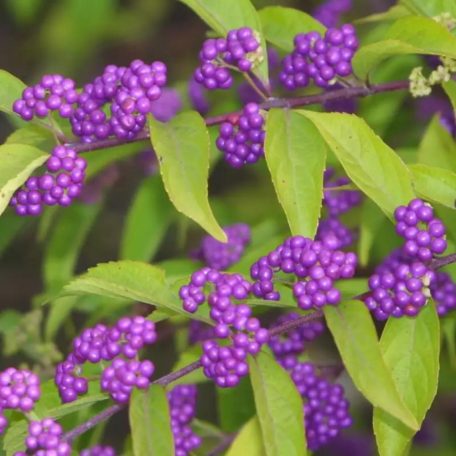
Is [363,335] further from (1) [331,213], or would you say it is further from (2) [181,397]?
(1) [331,213]

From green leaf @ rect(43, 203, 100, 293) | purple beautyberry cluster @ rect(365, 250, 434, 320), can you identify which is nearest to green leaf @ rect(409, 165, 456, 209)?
purple beautyberry cluster @ rect(365, 250, 434, 320)

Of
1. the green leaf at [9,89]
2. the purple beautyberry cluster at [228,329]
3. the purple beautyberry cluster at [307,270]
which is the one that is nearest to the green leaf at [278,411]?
the purple beautyberry cluster at [228,329]

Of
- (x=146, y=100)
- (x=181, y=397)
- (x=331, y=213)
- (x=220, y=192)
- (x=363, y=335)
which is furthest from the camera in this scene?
(x=220, y=192)

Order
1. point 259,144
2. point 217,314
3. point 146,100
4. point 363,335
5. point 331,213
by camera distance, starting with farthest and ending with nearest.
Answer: point 331,213, point 259,144, point 146,100, point 217,314, point 363,335

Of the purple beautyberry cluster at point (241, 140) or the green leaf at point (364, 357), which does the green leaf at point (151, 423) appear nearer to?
the green leaf at point (364, 357)

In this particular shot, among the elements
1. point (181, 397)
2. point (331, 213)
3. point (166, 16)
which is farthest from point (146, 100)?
point (166, 16)

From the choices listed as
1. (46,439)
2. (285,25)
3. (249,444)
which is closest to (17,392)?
(46,439)

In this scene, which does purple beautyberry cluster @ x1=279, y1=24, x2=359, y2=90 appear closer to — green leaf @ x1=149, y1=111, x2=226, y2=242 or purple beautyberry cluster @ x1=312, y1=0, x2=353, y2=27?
green leaf @ x1=149, y1=111, x2=226, y2=242

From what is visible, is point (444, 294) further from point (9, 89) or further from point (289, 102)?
point (9, 89)
